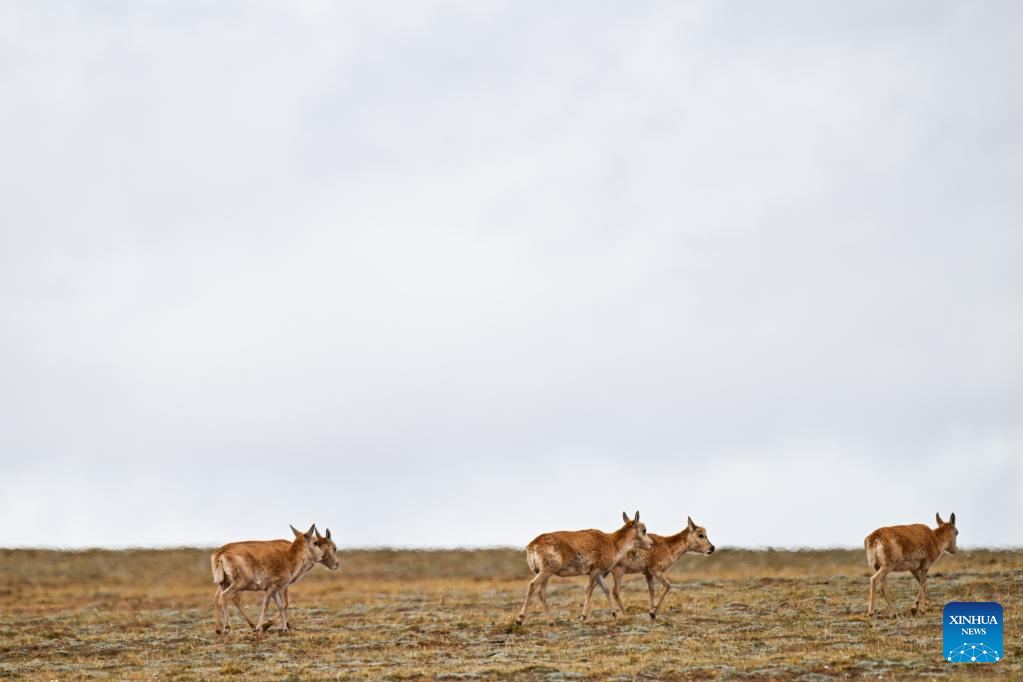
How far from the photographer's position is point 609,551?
29.2 meters

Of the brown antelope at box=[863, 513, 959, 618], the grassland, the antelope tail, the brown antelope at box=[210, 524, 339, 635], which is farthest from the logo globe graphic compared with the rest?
the antelope tail

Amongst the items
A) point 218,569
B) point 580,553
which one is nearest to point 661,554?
point 580,553

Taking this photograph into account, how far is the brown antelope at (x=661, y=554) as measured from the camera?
98.1 feet

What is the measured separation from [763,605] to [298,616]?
40.4 ft

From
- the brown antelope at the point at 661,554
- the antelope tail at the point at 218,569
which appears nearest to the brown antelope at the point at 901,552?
the brown antelope at the point at 661,554

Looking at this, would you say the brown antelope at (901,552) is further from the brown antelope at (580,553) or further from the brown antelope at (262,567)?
the brown antelope at (262,567)

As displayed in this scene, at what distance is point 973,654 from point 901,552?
5.52m

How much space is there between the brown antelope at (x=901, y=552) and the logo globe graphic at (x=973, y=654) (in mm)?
4574

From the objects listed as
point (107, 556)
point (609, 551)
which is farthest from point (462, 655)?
point (107, 556)

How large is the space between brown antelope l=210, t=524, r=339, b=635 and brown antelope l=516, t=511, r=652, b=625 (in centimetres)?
526

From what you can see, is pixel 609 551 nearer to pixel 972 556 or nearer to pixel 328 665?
pixel 328 665

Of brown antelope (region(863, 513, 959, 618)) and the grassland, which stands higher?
brown antelope (region(863, 513, 959, 618))

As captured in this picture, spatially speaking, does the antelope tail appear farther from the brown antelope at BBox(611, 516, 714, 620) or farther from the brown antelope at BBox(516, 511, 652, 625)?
the brown antelope at BBox(611, 516, 714, 620)

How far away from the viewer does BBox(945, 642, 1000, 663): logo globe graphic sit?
837 inches
